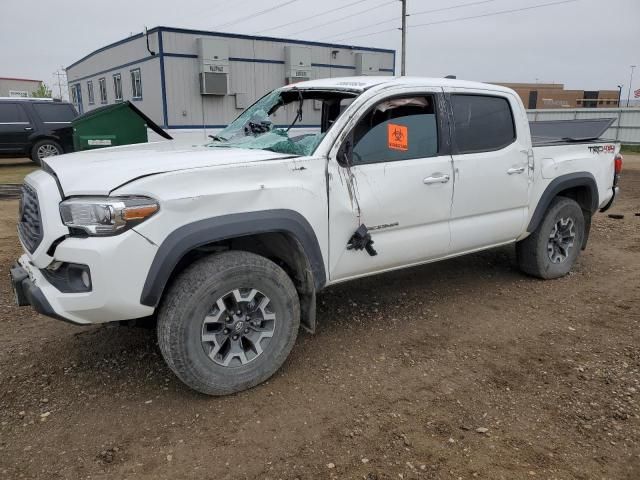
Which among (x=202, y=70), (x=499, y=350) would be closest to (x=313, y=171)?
(x=499, y=350)

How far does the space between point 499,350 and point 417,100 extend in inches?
75.0

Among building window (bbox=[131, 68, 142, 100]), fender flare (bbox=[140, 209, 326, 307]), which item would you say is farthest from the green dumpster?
building window (bbox=[131, 68, 142, 100])

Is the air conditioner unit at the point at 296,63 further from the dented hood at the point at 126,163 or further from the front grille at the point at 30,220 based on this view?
the front grille at the point at 30,220

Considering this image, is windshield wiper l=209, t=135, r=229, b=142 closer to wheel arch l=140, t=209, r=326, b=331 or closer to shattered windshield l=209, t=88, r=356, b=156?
shattered windshield l=209, t=88, r=356, b=156

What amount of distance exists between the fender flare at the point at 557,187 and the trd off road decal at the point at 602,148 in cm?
25

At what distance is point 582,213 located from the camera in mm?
5367

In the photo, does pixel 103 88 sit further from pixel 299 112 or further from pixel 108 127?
pixel 299 112

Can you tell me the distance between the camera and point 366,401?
3.08 m

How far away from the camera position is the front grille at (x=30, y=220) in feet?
9.53

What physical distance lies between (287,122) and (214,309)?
199 centimetres

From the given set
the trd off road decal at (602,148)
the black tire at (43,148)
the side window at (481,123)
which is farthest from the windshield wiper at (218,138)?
the black tire at (43,148)

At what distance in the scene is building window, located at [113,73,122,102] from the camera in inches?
759

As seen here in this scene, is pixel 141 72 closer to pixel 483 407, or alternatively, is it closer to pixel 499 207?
pixel 499 207

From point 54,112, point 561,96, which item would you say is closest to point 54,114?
point 54,112
